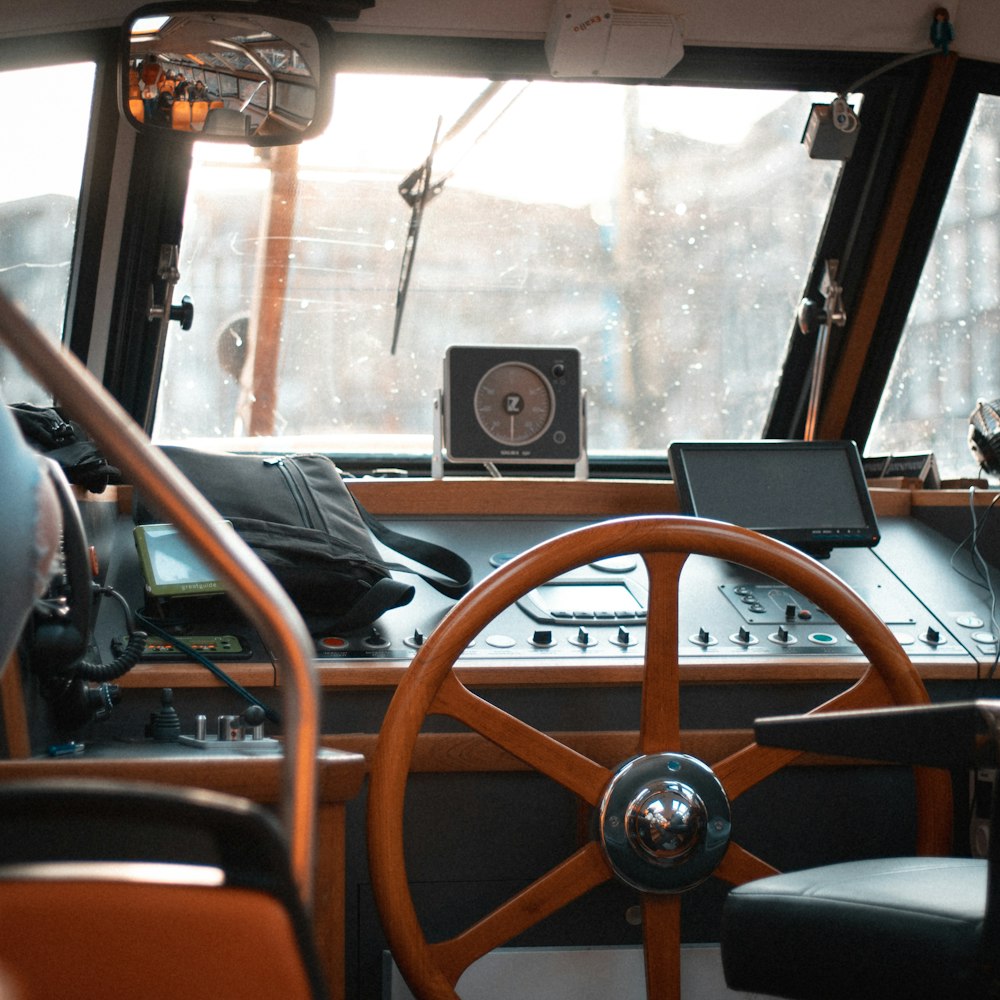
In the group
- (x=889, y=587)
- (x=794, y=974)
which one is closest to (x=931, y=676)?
(x=889, y=587)

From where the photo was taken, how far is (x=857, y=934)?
3.36 feet

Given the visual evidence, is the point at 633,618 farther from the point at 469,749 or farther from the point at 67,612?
the point at 67,612

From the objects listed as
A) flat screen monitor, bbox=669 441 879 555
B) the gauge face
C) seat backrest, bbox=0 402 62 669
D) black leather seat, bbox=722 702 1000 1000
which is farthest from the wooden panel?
seat backrest, bbox=0 402 62 669

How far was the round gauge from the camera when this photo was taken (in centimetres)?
224

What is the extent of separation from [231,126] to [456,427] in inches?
25.9

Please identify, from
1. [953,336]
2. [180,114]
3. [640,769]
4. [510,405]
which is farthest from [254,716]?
[953,336]

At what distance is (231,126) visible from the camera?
6.88 ft

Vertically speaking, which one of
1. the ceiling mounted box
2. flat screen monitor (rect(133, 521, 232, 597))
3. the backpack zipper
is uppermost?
the ceiling mounted box

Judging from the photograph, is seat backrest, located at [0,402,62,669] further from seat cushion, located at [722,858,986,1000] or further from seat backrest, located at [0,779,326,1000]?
seat cushion, located at [722,858,986,1000]

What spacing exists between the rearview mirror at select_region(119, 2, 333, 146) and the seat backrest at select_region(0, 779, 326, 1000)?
172cm

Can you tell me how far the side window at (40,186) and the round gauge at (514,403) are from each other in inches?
34.3

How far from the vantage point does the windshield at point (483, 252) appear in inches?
99.1

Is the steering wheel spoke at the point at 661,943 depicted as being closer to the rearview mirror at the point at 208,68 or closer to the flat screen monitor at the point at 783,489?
the flat screen monitor at the point at 783,489

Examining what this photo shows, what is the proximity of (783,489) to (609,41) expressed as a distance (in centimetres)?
93
